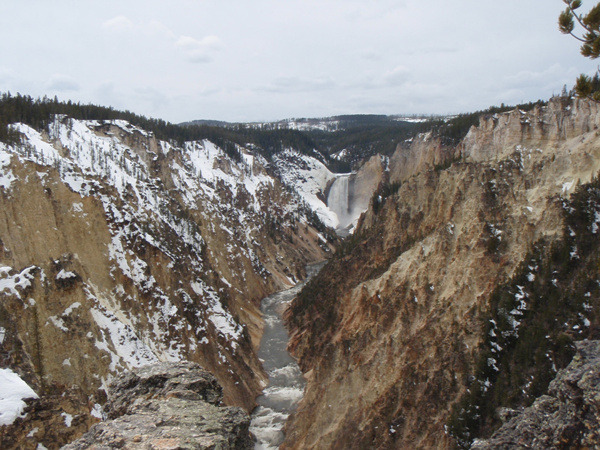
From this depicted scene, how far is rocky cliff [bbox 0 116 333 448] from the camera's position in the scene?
818 inches

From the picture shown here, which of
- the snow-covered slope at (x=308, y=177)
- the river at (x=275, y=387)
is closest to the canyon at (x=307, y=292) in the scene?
the river at (x=275, y=387)

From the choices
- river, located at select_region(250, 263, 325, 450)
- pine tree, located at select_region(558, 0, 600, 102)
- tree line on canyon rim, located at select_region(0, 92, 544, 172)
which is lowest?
river, located at select_region(250, 263, 325, 450)

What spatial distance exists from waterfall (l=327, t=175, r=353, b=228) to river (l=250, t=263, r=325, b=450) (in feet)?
194

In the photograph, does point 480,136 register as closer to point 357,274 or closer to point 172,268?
point 357,274

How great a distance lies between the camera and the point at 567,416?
28.5ft

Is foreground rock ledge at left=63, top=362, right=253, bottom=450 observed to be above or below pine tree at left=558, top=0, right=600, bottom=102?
below

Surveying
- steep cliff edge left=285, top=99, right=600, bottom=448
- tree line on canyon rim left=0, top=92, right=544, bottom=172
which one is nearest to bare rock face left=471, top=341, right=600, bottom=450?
steep cliff edge left=285, top=99, right=600, bottom=448

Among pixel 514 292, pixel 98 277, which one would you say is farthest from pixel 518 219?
pixel 98 277

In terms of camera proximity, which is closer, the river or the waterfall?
the river

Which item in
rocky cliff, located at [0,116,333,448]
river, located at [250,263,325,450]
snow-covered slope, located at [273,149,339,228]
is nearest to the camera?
rocky cliff, located at [0,116,333,448]

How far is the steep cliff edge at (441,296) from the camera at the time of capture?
21.3 m

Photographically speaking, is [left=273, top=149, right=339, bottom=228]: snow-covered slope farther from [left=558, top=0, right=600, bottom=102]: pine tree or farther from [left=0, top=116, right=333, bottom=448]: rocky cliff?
[left=558, top=0, right=600, bottom=102]: pine tree

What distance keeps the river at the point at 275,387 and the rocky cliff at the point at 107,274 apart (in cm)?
130

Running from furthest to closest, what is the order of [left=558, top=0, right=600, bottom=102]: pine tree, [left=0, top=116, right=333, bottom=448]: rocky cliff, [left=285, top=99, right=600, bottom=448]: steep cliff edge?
[left=285, top=99, right=600, bottom=448]: steep cliff edge, [left=0, top=116, right=333, bottom=448]: rocky cliff, [left=558, top=0, right=600, bottom=102]: pine tree
